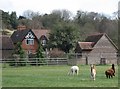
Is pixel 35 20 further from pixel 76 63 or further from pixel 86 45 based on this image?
pixel 76 63

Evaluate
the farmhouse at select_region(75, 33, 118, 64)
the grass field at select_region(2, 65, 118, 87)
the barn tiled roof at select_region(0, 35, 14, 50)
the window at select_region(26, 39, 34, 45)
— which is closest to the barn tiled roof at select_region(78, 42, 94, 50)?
the farmhouse at select_region(75, 33, 118, 64)

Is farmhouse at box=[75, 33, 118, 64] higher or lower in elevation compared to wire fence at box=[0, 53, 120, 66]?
higher

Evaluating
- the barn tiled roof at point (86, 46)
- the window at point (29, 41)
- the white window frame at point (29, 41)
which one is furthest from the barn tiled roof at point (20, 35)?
the barn tiled roof at point (86, 46)

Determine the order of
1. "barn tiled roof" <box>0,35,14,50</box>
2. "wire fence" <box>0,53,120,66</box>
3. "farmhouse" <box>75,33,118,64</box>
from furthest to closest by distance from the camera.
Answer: "barn tiled roof" <box>0,35,14,50</box> → "farmhouse" <box>75,33,118,64</box> → "wire fence" <box>0,53,120,66</box>

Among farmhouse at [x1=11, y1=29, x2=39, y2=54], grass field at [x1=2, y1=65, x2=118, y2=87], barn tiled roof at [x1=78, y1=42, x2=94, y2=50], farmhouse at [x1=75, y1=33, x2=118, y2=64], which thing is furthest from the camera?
farmhouse at [x1=11, y1=29, x2=39, y2=54]

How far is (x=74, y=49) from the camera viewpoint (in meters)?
74.8

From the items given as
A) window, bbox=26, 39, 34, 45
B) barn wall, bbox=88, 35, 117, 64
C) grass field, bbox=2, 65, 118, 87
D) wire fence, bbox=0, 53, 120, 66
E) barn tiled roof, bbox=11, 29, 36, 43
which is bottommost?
grass field, bbox=2, 65, 118, 87

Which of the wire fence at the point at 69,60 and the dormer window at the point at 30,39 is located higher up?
the dormer window at the point at 30,39

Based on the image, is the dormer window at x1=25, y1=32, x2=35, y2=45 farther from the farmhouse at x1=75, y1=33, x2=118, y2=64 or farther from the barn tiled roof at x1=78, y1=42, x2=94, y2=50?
the barn tiled roof at x1=78, y1=42, x2=94, y2=50

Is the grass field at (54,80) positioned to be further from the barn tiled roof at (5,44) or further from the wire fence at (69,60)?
the barn tiled roof at (5,44)

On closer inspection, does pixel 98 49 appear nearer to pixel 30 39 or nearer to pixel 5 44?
A: pixel 30 39

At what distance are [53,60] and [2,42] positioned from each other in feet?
80.9

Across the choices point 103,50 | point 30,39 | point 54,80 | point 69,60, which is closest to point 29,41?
point 30,39

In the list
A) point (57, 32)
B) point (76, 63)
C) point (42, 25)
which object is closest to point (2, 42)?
point (57, 32)
